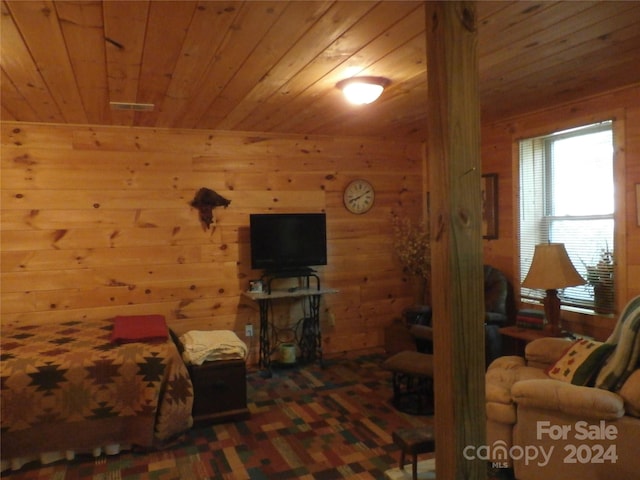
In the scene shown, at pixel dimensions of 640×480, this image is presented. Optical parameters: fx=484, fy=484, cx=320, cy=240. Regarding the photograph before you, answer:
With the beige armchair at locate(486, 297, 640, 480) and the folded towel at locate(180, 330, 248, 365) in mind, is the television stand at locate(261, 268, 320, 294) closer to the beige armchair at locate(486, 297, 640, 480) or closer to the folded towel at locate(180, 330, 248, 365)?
the folded towel at locate(180, 330, 248, 365)

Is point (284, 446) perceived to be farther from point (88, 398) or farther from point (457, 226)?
point (457, 226)

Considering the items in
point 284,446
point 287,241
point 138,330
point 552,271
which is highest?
point 287,241

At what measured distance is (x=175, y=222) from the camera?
4.49 m

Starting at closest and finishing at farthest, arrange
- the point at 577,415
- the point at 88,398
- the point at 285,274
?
1. the point at 577,415
2. the point at 88,398
3. the point at 285,274

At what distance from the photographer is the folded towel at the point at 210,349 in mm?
3439

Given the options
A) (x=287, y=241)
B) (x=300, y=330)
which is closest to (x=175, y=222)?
(x=287, y=241)

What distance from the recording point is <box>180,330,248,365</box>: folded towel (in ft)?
11.3

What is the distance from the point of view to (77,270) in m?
4.19

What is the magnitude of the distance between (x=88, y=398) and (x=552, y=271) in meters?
3.14

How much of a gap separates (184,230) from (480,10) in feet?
10.7

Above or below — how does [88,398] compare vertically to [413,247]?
below

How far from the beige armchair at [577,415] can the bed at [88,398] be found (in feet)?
6.46

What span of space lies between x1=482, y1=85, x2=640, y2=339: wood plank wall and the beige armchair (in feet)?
2.86

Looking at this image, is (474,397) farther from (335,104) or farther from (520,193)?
(520,193)
